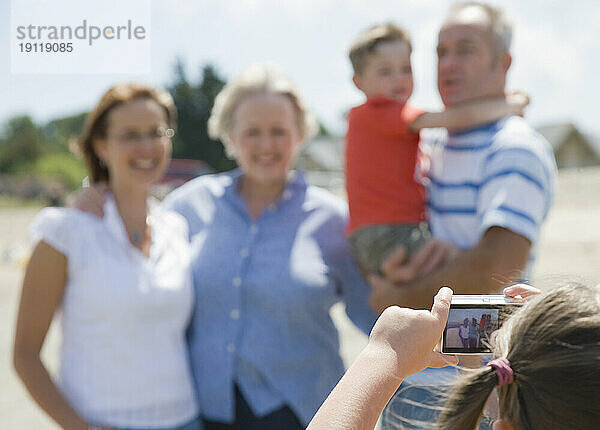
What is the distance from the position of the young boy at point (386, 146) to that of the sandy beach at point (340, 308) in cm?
55

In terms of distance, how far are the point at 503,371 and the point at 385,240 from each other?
1.22 metres

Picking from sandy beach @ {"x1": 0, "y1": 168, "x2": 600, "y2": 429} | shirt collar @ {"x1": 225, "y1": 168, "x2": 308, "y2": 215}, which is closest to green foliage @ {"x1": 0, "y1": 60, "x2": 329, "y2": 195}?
sandy beach @ {"x1": 0, "y1": 168, "x2": 600, "y2": 429}

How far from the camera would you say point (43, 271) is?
2301mm

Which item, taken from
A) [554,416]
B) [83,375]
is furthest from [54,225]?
[554,416]

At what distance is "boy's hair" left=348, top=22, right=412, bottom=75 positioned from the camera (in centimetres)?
263

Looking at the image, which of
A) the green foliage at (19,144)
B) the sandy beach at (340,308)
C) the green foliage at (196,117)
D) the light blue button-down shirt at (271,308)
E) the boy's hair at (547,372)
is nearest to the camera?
the boy's hair at (547,372)

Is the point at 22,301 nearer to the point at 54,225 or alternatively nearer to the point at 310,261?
the point at 54,225

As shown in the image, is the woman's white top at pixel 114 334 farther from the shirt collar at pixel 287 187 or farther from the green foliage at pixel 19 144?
the green foliage at pixel 19 144

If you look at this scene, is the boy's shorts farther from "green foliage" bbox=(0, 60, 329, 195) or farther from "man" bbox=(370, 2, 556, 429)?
"green foliage" bbox=(0, 60, 329, 195)

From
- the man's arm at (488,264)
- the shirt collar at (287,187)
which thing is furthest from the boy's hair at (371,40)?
the man's arm at (488,264)

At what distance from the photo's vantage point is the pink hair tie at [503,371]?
1.15m

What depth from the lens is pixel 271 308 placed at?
8.14 ft

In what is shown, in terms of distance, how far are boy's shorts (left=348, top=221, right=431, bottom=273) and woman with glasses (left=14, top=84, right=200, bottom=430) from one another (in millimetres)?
741

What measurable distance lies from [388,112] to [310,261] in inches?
26.8
